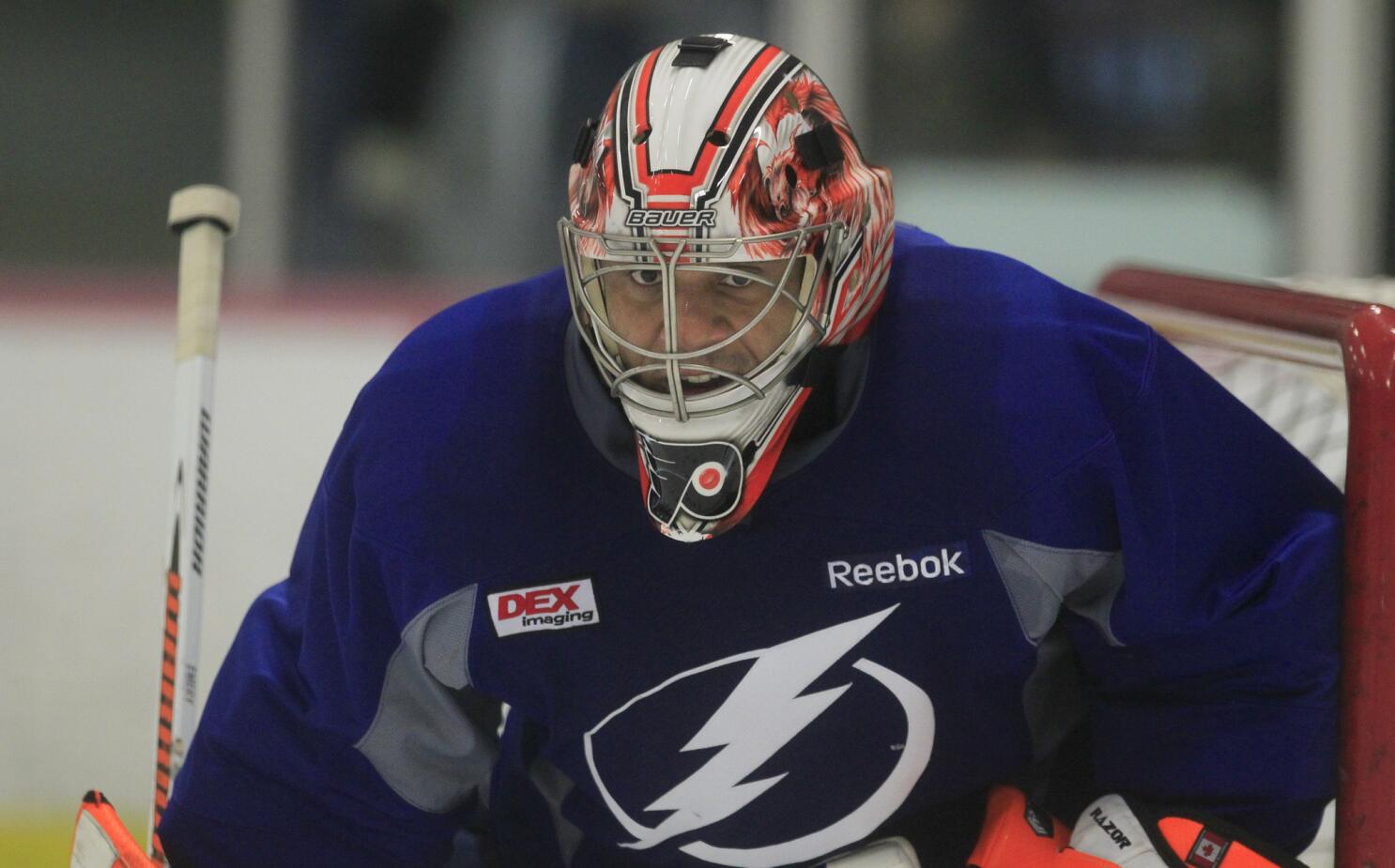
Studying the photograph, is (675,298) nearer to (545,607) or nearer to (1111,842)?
(545,607)

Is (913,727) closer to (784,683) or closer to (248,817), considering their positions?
(784,683)

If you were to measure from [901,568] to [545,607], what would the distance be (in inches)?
11.9

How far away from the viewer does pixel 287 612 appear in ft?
5.32

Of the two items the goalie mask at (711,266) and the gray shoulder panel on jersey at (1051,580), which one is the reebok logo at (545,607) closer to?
the goalie mask at (711,266)

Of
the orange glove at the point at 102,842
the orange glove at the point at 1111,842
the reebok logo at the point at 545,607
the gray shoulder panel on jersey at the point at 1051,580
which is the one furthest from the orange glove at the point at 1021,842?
the orange glove at the point at 102,842

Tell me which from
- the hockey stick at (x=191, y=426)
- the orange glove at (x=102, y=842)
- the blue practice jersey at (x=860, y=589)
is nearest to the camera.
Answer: the blue practice jersey at (x=860, y=589)

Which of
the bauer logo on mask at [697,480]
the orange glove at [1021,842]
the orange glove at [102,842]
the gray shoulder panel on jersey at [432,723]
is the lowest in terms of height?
the orange glove at [102,842]

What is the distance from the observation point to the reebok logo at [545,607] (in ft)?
4.70

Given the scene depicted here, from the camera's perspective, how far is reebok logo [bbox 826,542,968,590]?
4.59 feet

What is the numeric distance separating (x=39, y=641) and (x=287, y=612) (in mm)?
1199

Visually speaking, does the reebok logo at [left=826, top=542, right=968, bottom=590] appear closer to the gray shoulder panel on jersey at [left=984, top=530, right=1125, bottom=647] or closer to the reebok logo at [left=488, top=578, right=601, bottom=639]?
the gray shoulder panel on jersey at [left=984, top=530, right=1125, bottom=647]

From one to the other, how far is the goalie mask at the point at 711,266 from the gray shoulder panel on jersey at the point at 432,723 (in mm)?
255

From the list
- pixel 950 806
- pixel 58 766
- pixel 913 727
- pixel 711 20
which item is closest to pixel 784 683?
pixel 913 727

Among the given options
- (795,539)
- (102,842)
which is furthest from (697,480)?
(102,842)
